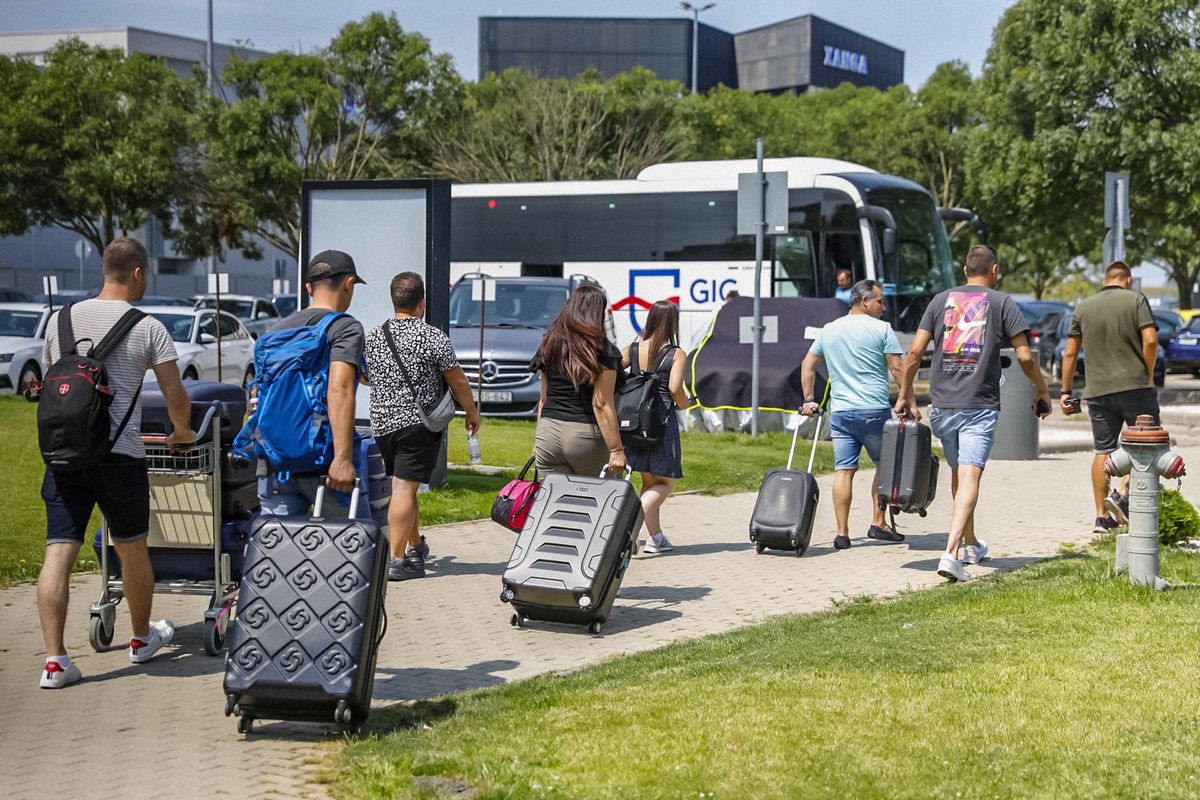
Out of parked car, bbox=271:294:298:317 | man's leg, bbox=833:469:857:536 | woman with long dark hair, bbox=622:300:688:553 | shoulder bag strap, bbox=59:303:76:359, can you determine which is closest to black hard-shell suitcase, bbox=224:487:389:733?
shoulder bag strap, bbox=59:303:76:359

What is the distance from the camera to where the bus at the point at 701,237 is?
25.2 meters

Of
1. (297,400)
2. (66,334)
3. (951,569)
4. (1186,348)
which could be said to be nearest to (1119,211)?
(951,569)

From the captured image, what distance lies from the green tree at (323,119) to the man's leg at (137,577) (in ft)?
122

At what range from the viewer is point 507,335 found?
20.1 meters

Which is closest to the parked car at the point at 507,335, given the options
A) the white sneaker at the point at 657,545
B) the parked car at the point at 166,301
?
the white sneaker at the point at 657,545

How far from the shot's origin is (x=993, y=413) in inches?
355

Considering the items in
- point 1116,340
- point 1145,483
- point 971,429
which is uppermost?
point 1116,340

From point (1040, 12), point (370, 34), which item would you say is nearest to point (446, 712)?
point (1040, 12)

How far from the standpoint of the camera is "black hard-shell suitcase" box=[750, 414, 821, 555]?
32.3 feet

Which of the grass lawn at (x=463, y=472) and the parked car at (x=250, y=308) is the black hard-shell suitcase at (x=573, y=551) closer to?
the grass lawn at (x=463, y=472)

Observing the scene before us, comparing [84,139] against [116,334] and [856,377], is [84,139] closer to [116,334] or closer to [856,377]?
[856,377]

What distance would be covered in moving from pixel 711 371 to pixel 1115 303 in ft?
25.7

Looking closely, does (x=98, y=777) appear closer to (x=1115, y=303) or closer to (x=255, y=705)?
(x=255, y=705)

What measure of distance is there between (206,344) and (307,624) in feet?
62.0
